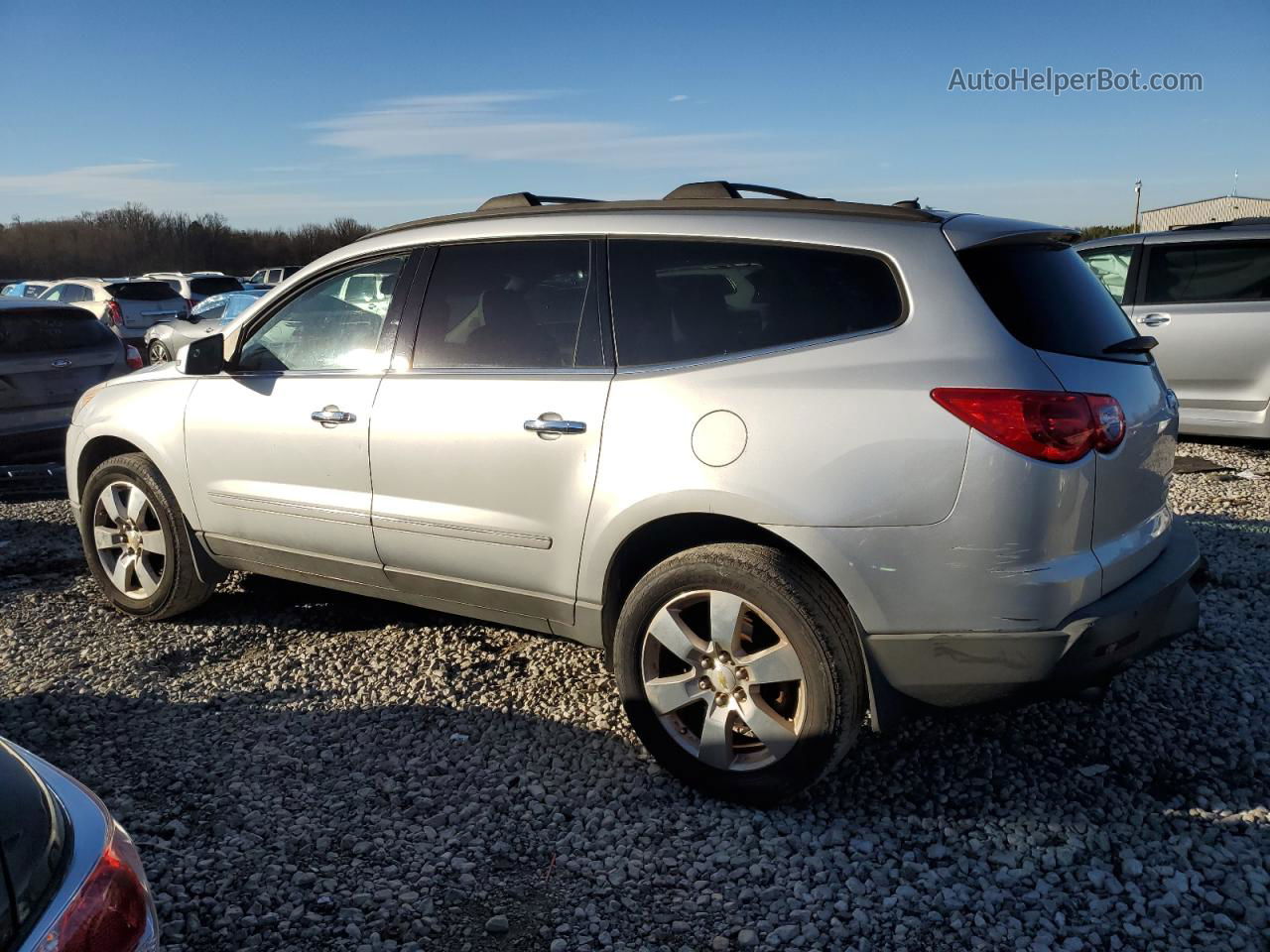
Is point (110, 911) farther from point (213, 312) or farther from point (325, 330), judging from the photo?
point (213, 312)

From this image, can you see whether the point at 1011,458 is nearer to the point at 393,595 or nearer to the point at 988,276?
the point at 988,276

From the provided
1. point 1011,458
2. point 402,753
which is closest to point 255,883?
point 402,753

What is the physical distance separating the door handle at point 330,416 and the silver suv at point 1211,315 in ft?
21.2

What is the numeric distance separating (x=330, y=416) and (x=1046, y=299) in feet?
8.42

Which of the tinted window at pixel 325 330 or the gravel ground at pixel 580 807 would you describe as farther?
the tinted window at pixel 325 330

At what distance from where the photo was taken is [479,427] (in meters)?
3.54

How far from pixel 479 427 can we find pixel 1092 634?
2.01 m

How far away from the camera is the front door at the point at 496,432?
340 centimetres

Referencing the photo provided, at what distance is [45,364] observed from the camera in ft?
24.9

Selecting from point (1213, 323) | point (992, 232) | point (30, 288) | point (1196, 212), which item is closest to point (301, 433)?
point (992, 232)

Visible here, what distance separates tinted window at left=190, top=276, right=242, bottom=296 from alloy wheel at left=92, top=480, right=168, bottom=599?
64.0ft

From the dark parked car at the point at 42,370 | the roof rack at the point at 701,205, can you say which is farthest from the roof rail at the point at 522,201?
the dark parked car at the point at 42,370

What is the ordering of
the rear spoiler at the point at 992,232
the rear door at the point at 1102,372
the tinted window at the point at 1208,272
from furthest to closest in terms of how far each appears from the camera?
1. the tinted window at the point at 1208,272
2. the rear spoiler at the point at 992,232
3. the rear door at the point at 1102,372

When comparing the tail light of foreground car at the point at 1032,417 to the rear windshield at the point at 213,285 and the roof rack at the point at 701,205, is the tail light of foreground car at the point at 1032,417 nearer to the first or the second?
the roof rack at the point at 701,205
